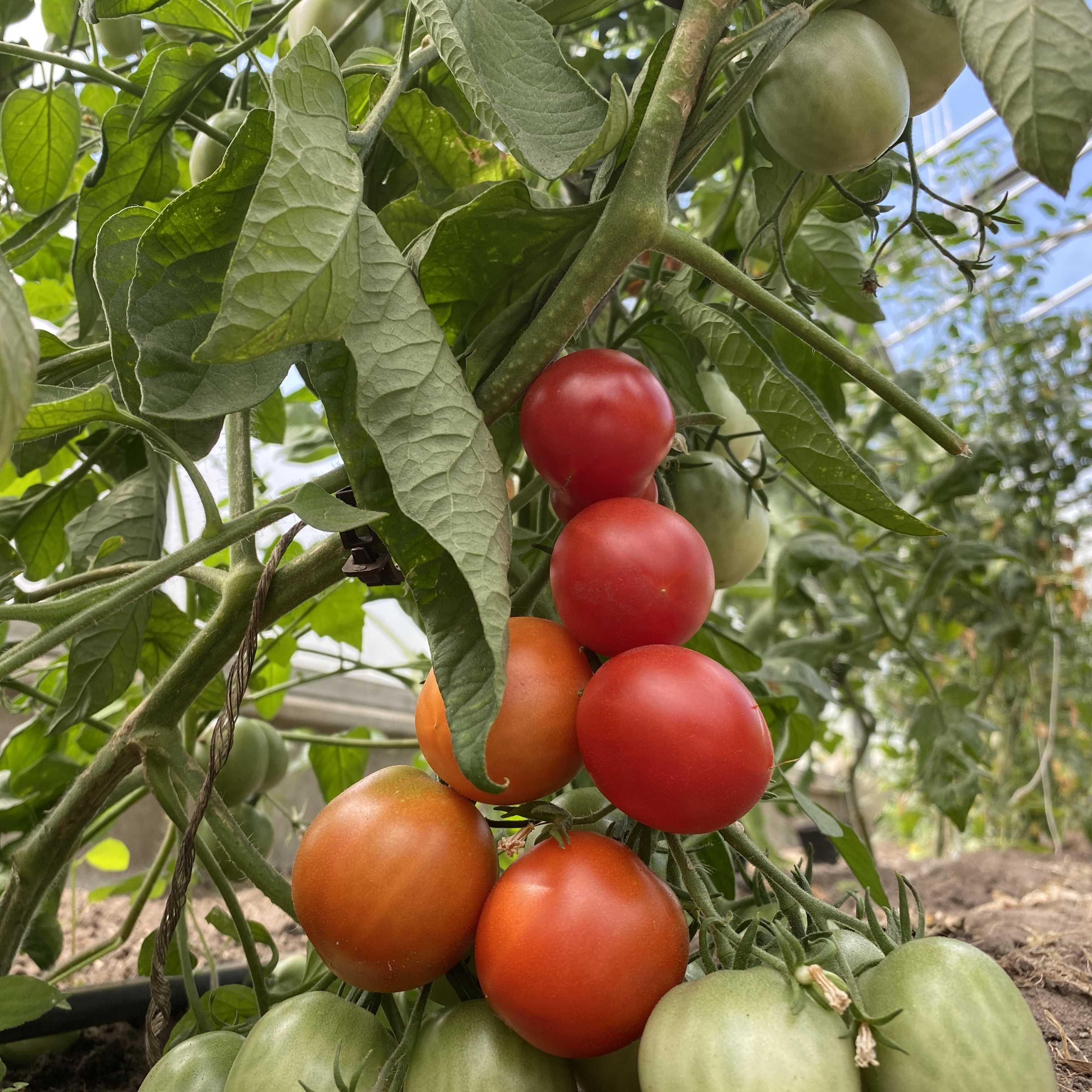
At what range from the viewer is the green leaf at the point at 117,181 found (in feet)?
1.85

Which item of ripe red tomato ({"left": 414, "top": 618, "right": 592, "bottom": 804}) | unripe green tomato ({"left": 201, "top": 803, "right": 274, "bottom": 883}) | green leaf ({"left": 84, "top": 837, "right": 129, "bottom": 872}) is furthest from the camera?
green leaf ({"left": 84, "top": 837, "right": 129, "bottom": 872})

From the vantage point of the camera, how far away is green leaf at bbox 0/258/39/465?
0.26 meters

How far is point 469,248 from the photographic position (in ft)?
→ 1.30

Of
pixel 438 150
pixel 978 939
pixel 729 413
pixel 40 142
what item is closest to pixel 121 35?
pixel 40 142

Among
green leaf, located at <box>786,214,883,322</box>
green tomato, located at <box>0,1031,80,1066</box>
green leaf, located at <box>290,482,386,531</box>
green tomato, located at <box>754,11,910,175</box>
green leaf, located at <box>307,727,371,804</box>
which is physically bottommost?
green leaf, located at <box>307,727,371,804</box>

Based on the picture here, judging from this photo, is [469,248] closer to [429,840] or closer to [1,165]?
[429,840]

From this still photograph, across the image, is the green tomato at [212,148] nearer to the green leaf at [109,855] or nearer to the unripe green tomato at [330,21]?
the unripe green tomato at [330,21]

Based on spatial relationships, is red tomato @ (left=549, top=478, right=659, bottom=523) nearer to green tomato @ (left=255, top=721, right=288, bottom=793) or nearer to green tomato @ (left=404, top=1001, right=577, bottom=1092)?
green tomato @ (left=404, top=1001, right=577, bottom=1092)

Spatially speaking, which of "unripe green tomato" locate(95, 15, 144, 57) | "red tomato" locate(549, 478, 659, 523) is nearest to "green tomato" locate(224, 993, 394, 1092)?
"red tomato" locate(549, 478, 659, 523)

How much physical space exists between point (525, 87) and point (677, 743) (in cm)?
26

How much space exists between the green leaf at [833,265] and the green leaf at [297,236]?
0.42 meters

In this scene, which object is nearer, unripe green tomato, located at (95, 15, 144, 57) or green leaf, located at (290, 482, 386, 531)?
green leaf, located at (290, 482, 386, 531)

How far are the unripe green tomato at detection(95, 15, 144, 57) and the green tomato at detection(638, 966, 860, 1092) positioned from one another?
2.38ft

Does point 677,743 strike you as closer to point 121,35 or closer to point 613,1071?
point 613,1071
